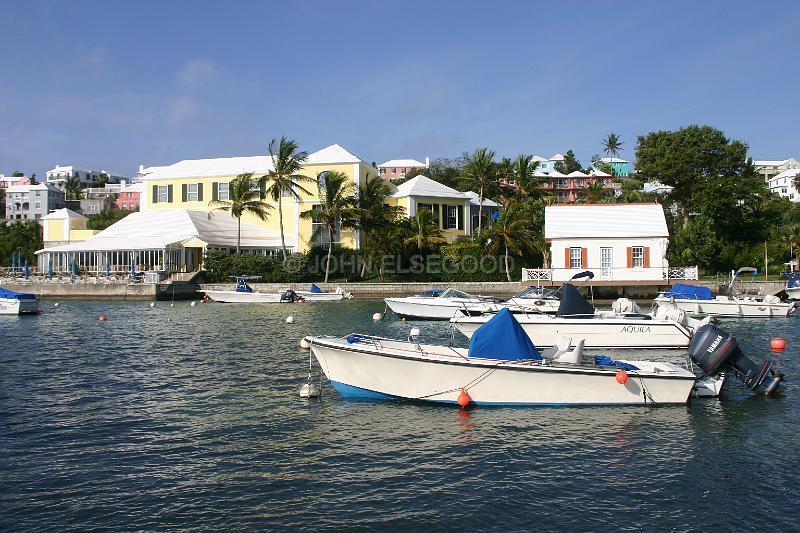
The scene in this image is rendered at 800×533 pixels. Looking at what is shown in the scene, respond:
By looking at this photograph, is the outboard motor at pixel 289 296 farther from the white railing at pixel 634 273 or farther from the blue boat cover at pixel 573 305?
the blue boat cover at pixel 573 305

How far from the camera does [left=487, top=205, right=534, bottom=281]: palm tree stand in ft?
171

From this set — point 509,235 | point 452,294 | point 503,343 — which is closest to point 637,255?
point 509,235

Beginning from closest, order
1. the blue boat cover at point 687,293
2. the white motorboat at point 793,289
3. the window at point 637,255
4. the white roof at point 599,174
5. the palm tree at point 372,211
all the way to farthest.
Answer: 1. the blue boat cover at point 687,293
2. the white motorboat at point 793,289
3. the window at point 637,255
4. the palm tree at point 372,211
5. the white roof at point 599,174

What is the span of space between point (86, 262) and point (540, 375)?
54.4 metres

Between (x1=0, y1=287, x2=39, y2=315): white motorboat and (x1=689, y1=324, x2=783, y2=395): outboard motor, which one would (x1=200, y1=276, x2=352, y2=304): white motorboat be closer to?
(x1=0, y1=287, x2=39, y2=315): white motorboat

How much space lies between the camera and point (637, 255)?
155 ft

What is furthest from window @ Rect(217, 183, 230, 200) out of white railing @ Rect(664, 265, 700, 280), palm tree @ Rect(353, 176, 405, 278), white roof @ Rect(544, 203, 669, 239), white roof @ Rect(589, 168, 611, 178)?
white roof @ Rect(589, 168, 611, 178)

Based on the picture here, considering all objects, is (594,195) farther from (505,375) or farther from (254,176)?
(505,375)

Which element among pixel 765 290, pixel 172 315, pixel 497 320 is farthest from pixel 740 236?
pixel 497 320

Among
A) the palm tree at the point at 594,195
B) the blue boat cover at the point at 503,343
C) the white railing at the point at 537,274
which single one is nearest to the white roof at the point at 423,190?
the white railing at the point at 537,274

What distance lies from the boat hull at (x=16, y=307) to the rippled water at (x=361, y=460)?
2410 cm

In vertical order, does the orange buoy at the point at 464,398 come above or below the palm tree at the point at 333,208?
below

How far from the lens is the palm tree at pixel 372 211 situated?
185ft

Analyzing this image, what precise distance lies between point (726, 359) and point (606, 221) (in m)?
33.9
